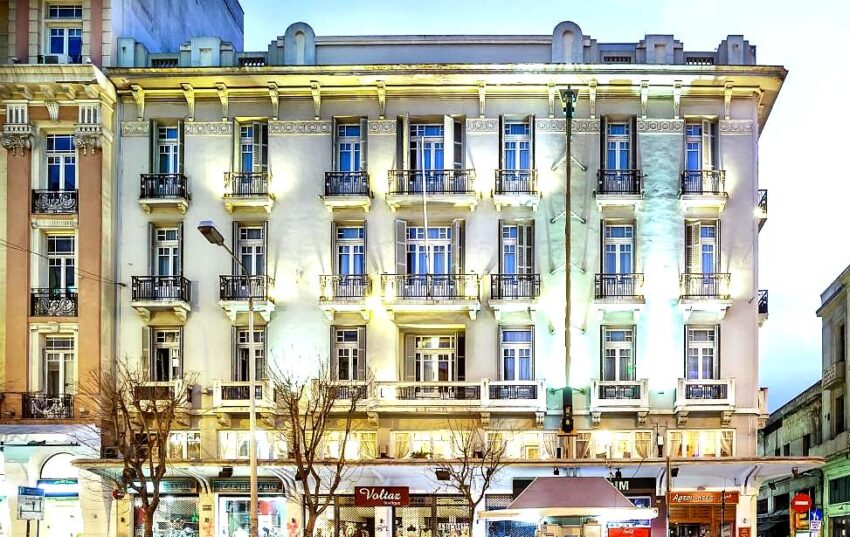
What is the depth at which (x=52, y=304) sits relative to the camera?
41.7 m

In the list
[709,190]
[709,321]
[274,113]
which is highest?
[274,113]

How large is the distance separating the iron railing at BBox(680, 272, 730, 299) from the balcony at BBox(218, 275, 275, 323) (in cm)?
1481

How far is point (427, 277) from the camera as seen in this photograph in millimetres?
41406

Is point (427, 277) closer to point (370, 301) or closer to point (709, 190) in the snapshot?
point (370, 301)

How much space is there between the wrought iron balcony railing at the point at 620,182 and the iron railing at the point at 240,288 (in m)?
12.4

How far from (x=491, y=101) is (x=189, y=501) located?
18132 millimetres

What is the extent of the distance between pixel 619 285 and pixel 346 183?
10.5m

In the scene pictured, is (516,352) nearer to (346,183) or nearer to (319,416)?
(319,416)

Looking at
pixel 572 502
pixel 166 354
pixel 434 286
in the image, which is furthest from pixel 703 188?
pixel 166 354

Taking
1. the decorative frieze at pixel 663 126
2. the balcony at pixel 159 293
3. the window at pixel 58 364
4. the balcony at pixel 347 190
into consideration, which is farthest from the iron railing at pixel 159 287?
the decorative frieze at pixel 663 126

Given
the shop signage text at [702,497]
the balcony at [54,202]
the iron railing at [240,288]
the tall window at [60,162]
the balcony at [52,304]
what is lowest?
the shop signage text at [702,497]

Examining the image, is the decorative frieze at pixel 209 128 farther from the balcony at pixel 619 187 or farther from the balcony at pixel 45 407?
the balcony at pixel 619 187

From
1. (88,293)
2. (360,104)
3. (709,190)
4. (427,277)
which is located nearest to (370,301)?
(427,277)

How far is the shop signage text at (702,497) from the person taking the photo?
40.5 m
